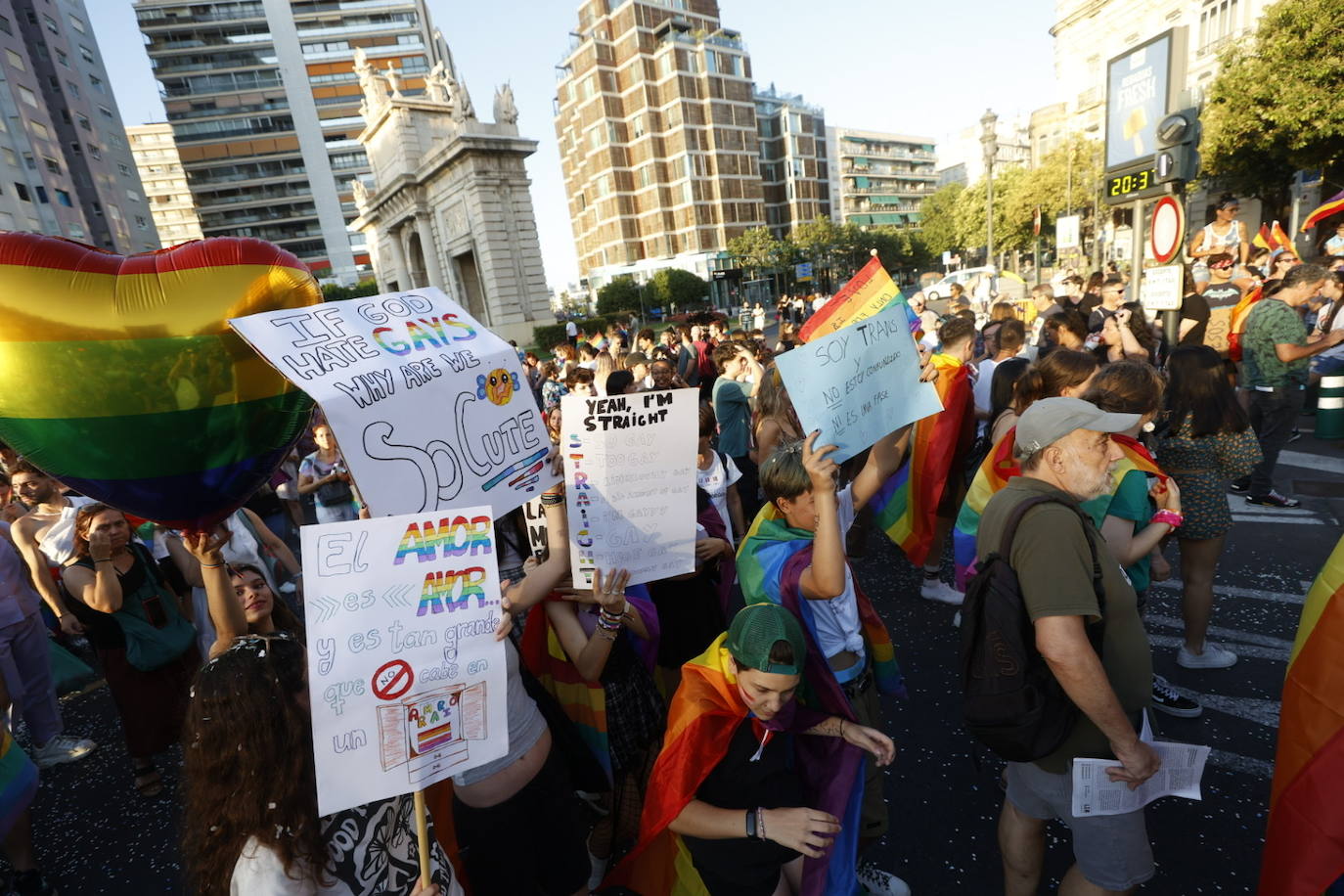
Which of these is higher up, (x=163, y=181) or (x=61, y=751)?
(x=163, y=181)

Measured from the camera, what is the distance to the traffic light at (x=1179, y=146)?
20.5 feet

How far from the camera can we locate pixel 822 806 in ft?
7.25

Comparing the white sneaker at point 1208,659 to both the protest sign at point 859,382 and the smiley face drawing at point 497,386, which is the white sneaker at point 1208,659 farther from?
the smiley face drawing at point 497,386

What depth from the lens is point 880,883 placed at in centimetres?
250

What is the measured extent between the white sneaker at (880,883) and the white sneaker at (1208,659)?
7.50 ft

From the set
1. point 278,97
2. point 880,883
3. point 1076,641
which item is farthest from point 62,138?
point 1076,641

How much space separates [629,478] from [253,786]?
53.3 inches

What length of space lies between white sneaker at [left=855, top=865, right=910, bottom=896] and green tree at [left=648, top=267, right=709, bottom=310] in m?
51.3

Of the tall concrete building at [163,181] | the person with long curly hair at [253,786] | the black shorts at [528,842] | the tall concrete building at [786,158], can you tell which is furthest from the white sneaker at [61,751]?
the tall concrete building at [163,181]

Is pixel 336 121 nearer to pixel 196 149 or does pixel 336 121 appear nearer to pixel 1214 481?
pixel 196 149

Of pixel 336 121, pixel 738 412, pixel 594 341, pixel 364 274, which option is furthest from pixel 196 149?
pixel 738 412

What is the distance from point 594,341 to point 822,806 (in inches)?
372

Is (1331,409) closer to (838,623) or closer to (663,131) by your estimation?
(838,623)

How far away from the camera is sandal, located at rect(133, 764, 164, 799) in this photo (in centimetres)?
366
